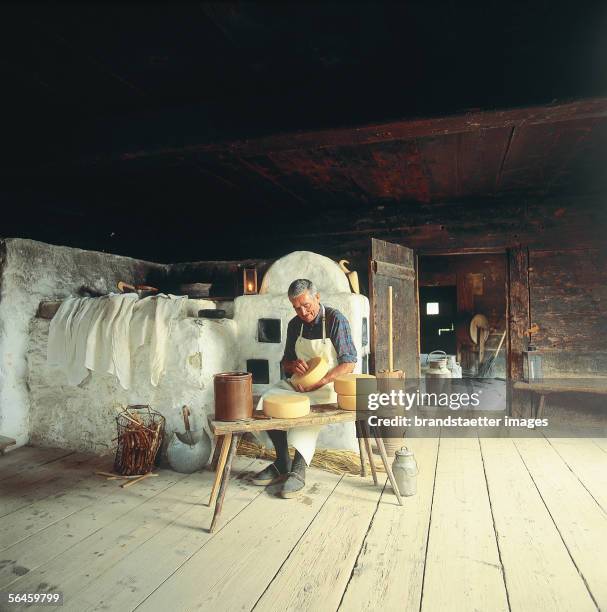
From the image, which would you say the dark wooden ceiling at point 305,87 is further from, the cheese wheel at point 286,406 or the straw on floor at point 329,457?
the straw on floor at point 329,457

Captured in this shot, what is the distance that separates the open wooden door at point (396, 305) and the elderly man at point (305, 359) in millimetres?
1243

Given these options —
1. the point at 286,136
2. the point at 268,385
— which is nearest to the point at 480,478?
the point at 268,385

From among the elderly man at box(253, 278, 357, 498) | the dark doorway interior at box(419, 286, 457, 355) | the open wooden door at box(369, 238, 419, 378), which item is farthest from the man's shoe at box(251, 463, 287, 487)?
the dark doorway interior at box(419, 286, 457, 355)

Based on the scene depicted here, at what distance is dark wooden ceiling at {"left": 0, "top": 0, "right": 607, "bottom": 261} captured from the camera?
2.36 metres

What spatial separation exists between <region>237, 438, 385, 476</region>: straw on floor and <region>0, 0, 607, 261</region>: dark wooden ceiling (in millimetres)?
2665

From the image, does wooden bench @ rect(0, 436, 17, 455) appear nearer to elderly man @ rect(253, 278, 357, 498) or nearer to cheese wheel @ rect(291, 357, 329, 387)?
elderly man @ rect(253, 278, 357, 498)

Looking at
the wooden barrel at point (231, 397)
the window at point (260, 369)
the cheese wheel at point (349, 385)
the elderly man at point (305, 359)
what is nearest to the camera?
the wooden barrel at point (231, 397)

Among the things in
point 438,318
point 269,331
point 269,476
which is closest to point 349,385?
point 269,476

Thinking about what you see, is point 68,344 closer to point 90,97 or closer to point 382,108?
point 90,97

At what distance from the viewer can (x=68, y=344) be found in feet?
15.0

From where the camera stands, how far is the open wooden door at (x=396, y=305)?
516 cm

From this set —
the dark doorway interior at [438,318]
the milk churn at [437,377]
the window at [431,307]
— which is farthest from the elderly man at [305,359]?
the window at [431,307]

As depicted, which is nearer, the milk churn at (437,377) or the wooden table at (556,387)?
the wooden table at (556,387)

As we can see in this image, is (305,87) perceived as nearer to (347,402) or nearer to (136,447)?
(347,402)
